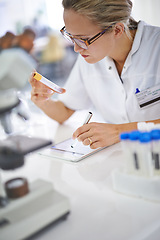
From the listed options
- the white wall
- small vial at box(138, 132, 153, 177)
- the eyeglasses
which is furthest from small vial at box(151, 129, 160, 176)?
the white wall

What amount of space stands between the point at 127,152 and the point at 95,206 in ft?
0.71

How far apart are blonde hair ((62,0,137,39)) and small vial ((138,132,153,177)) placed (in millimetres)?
866

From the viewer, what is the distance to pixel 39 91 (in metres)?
1.95

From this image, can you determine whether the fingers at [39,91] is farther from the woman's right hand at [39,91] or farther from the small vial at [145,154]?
the small vial at [145,154]

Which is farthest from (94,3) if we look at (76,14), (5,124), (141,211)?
(141,211)

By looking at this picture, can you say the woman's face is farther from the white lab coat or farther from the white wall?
the white wall

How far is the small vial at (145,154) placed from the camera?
0.95m

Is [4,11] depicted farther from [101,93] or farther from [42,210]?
[42,210]

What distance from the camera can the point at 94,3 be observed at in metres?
1.57

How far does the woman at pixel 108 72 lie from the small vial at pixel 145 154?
499 millimetres

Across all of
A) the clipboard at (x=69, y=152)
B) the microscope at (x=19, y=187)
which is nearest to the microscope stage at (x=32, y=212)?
the microscope at (x=19, y=187)

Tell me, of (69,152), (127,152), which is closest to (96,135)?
(69,152)

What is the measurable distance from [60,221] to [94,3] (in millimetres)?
1149

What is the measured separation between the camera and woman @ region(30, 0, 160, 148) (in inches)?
61.9
